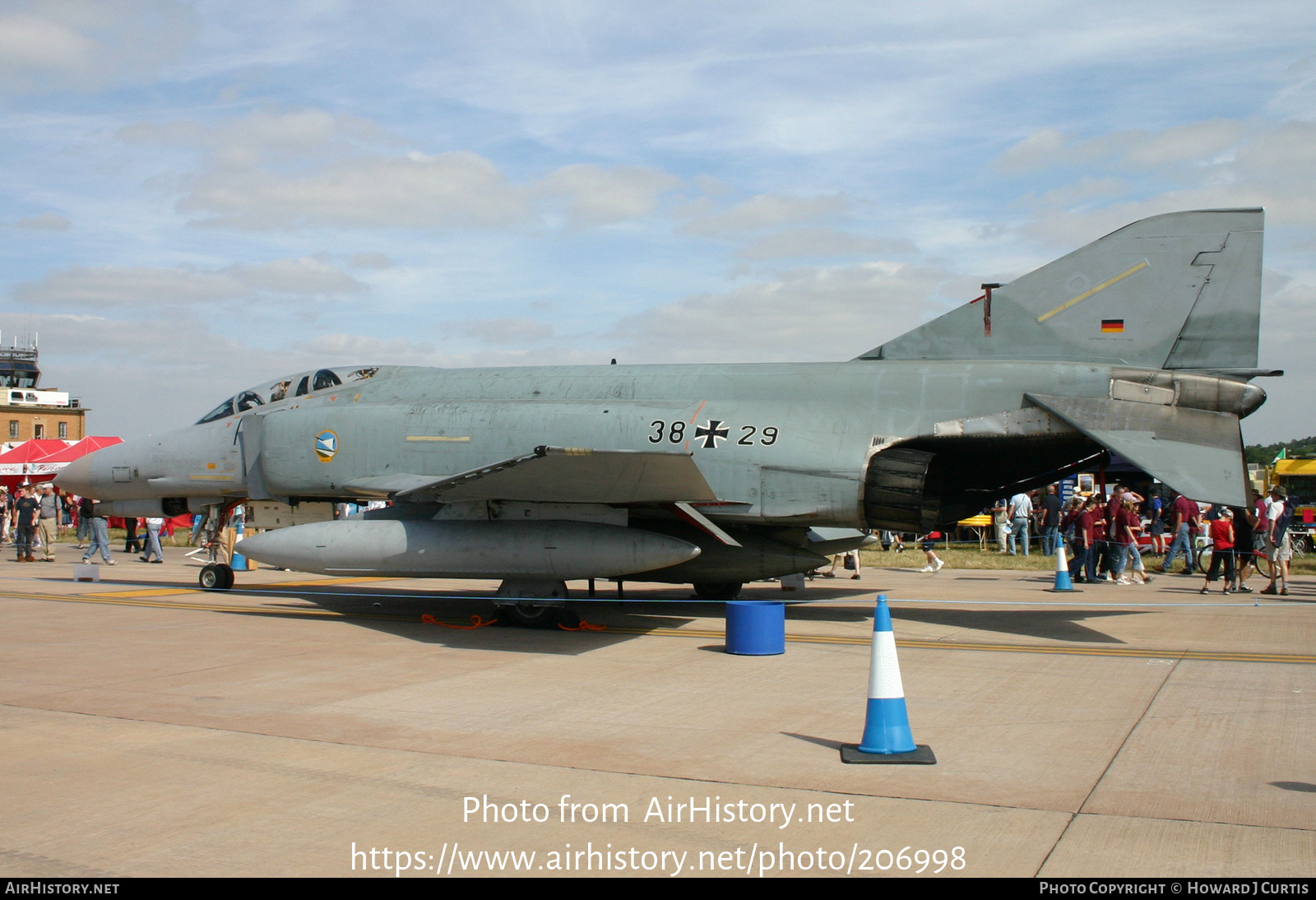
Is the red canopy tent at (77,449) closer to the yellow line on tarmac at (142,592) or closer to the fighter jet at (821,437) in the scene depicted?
the yellow line on tarmac at (142,592)

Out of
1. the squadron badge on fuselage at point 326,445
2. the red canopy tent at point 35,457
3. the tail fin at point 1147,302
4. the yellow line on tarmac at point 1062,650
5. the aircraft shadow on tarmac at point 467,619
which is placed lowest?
the aircraft shadow on tarmac at point 467,619

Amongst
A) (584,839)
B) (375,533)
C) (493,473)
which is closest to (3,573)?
(375,533)

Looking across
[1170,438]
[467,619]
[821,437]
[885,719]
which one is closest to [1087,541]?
[1170,438]

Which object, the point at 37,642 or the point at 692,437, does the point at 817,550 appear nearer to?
the point at 692,437

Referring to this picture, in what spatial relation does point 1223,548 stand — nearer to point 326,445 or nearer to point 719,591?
point 719,591

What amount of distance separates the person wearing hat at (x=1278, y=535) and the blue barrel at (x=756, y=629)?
10.5 metres

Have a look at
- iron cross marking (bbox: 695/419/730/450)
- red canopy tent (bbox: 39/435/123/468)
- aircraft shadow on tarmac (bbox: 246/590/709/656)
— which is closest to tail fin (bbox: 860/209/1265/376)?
iron cross marking (bbox: 695/419/730/450)

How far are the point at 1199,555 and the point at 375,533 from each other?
17319mm

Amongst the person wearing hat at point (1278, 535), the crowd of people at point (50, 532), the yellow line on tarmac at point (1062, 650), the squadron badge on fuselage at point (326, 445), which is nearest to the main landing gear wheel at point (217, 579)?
the squadron badge on fuselage at point (326, 445)

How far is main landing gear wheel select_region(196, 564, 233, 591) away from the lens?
48.4 feet

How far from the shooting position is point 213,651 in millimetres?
9508

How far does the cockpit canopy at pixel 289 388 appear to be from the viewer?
45.0 feet

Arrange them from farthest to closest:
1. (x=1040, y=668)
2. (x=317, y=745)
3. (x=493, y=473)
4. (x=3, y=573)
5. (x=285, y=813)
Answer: (x=3, y=573) < (x=493, y=473) < (x=1040, y=668) < (x=317, y=745) < (x=285, y=813)

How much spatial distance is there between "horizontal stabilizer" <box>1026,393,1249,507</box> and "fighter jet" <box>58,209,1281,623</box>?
0.02 metres
